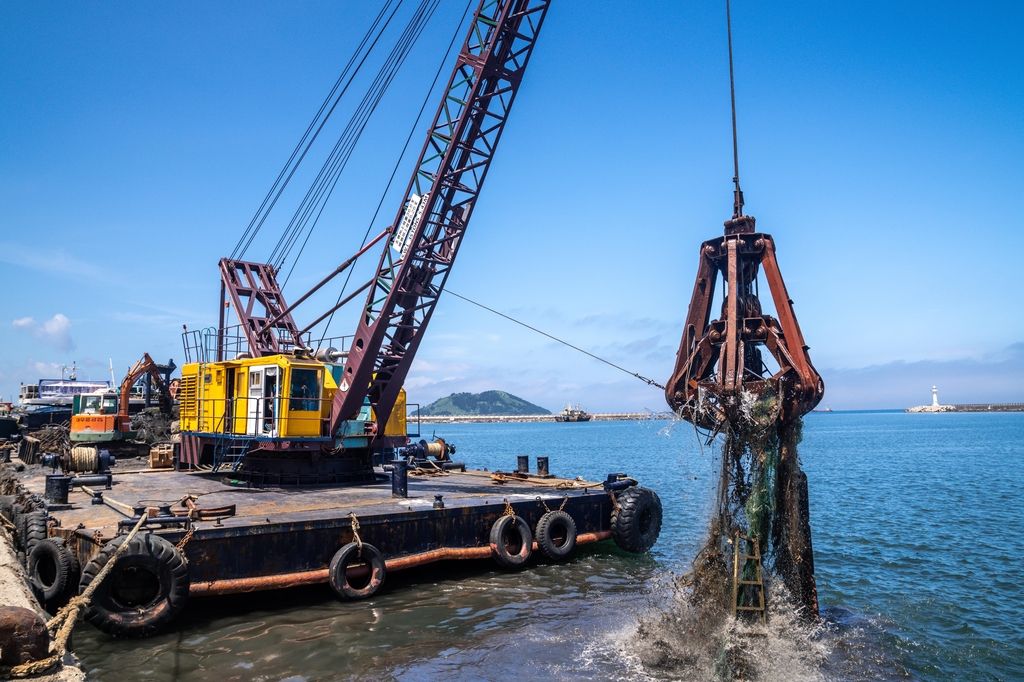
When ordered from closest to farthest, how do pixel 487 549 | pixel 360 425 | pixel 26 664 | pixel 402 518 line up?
pixel 26 664
pixel 402 518
pixel 487 549
pixel 360 425

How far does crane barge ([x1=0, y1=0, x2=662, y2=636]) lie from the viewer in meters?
10.7

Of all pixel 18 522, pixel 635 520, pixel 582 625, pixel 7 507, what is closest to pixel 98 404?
pixel 7 507

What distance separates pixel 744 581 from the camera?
30.1 feet

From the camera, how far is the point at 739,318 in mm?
9852

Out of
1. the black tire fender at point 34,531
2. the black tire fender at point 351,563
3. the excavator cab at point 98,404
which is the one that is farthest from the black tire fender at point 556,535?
the excavator cab at point 98,404

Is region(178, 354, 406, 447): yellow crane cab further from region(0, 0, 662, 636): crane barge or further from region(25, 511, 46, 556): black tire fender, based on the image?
region(25, 511, 46, 556): black tire fender

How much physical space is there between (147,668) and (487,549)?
6.54 metres

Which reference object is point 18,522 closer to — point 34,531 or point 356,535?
point 34,531

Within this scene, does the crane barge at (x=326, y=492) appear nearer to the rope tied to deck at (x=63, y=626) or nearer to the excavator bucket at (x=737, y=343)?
the rope tied to deck at (x=63, y=626)

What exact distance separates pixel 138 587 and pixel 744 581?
346 inches

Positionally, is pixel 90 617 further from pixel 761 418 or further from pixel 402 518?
pixel 761 418

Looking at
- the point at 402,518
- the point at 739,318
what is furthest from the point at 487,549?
the point at 739,318

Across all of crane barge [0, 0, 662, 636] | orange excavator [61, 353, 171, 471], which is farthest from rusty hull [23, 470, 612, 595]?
orange excavator [61, 353, 171, 471]

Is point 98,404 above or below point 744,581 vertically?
above
